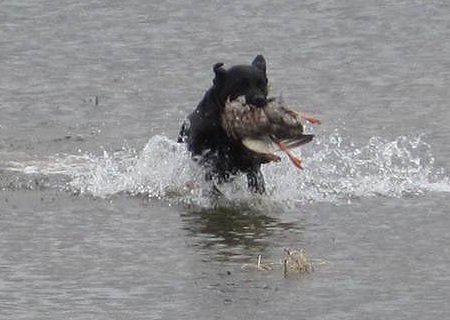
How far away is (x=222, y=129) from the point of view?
13.5m

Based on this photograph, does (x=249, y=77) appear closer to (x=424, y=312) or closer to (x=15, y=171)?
(x=15, y=171)

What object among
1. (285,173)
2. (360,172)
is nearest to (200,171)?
(285,173)

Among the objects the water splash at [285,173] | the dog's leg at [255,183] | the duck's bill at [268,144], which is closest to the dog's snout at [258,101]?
the duck's bill at [268,144]

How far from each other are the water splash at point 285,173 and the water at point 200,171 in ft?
0.08

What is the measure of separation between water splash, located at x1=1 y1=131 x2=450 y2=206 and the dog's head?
78 centimetres

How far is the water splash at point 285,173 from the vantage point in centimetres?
1374

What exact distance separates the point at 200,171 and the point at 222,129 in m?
0.48

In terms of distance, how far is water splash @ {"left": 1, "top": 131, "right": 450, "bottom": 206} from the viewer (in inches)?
541

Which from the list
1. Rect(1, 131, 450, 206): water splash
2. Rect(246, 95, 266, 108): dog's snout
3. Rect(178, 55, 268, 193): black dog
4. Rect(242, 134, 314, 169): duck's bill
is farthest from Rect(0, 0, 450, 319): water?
Rect(246, 95, 266, 108): dog's snout

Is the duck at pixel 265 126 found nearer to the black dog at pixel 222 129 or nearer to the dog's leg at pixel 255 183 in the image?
the black dog at pixel 222 129

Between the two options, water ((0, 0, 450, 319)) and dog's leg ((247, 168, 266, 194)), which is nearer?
water ((0, 0, 450, 319))

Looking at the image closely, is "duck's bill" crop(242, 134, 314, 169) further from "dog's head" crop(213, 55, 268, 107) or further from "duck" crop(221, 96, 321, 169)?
"dog's head" crop(213, 55, 268, 107)

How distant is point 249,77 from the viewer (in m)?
13.2

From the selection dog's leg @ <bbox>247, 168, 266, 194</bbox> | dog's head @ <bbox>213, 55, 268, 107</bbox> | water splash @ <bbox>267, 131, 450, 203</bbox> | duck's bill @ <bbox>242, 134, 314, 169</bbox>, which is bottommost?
water splash @ <bbox>267, 131, 450, 203</bbox>
